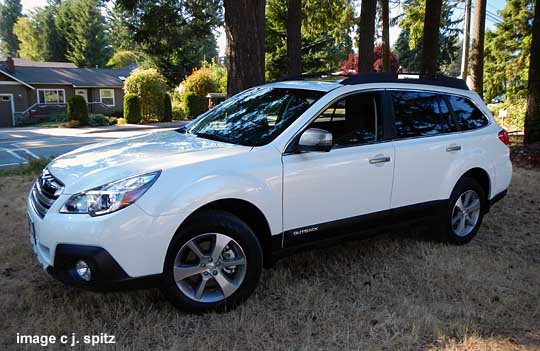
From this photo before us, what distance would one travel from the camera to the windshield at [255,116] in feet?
12.8

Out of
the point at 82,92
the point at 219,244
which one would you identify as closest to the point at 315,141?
the point at 219,244

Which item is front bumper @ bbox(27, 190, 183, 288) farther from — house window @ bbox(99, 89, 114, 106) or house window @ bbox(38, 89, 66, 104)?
house window @ bbox(99, 89, 114, 106)

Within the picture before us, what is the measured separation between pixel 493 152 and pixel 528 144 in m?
7.24

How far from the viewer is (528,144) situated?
11414 mm

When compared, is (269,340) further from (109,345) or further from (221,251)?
(109,345)

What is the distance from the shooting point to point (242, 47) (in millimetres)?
→ 7434

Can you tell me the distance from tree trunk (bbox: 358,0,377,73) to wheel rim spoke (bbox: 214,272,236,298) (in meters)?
12.2

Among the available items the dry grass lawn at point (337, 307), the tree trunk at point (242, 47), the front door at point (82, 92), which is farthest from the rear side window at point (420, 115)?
the front door at point (82, 92)

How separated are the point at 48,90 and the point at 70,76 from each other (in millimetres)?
2602

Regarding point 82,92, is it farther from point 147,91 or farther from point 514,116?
point 514,116

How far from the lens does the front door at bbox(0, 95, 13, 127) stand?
37031 millimetres

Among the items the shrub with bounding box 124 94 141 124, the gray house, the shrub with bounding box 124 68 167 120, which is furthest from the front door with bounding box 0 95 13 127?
the shrub with bounding box 124 94 141 124

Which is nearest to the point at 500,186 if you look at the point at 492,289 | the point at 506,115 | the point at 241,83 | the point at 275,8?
the point at 492,289

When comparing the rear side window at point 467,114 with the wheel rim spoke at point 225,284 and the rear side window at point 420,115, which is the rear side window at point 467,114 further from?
the wheel rim spoke at point 225,284
